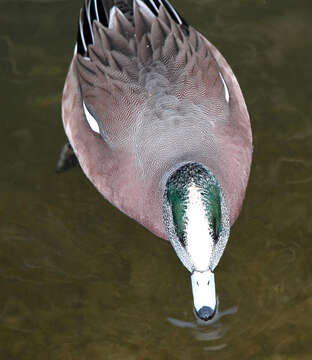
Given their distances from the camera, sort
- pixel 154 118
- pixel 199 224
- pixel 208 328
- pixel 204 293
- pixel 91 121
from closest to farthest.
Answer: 1. pixel 199 224
2. pixel 204 293
3. pixel 154 118
4. pixel 208 328
5. pixel 91 121

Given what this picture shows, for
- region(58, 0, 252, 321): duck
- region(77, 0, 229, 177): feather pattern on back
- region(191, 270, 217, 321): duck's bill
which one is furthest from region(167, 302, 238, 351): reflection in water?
region(77, 0, 229, 177): feather pattern on back

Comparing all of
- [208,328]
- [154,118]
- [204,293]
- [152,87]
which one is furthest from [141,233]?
[204,293]

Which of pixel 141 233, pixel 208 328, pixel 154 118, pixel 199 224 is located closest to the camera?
pixel 199 224

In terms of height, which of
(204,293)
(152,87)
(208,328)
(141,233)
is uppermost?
(152,87)

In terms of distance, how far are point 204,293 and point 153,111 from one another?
1.05 metres

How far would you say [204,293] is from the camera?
138 inches

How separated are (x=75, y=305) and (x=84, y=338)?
21 centimetres

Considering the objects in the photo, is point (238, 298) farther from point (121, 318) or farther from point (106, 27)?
point (106, 27)

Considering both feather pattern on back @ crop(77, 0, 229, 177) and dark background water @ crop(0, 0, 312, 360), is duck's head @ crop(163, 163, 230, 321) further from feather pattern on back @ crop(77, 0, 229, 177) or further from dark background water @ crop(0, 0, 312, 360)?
dark background water @ crop(0, 0, 312, 360)

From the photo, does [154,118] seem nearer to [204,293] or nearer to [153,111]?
[153,111]

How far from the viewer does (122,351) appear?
4.12 meters

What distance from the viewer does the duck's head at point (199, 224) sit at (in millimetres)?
3393

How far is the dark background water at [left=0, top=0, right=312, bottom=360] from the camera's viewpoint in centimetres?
415

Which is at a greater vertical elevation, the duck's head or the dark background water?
the duck's head
